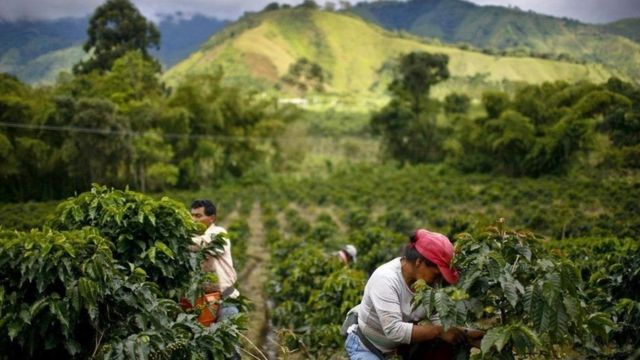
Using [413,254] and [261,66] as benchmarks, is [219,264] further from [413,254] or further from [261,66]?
[261,66]

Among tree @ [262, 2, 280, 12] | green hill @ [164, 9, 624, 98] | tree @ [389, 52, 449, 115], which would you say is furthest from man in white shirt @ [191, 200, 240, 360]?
tree @ [262, 2, 280, 12]

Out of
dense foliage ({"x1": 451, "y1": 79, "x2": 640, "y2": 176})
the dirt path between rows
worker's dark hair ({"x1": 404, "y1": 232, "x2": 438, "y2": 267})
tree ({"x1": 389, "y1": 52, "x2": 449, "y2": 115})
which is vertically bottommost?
the dirt path between rows

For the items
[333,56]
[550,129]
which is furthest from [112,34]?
[333,56]

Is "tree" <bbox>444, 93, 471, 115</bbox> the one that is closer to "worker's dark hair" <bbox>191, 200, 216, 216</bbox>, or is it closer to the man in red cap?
"worker's dark hair" <bbox>191, 200, 216, 216</bbox>

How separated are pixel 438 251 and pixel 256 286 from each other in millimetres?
11331

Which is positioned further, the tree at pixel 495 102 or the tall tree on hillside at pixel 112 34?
the tall tree on hillside at pixel 112 34

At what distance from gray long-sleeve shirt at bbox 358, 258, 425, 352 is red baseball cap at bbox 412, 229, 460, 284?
267mm

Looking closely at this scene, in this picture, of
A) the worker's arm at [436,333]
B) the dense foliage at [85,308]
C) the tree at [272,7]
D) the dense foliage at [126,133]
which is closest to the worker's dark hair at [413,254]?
the worker's arm at [436,333]

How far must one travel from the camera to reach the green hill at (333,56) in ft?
335

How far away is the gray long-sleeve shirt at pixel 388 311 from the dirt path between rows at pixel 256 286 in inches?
65.7

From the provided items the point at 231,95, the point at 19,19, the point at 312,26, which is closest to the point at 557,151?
the point at 231,95

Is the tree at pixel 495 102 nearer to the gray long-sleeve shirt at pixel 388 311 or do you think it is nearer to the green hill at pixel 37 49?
the green hill at pixel 37 49

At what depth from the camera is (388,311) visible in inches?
137

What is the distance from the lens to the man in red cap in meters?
3.40
